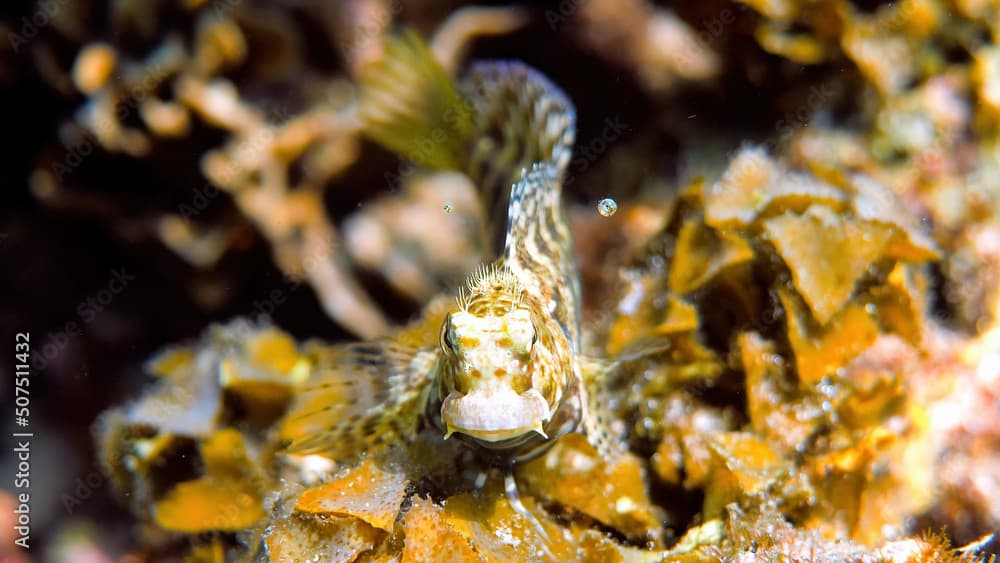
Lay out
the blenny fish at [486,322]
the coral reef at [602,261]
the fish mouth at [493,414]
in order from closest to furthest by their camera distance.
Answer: the fish mouth at [493,414] → the blenny fish at [486,322] → the coral reef at [602,261]

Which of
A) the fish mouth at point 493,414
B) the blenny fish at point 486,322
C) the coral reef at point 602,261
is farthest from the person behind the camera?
the coral reef at point 602,261

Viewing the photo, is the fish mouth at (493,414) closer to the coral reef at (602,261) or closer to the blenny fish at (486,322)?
the blenny fish at (486,322)

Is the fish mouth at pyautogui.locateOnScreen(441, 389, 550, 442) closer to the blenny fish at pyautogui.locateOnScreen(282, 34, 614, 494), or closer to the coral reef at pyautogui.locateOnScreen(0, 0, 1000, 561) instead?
the blenny fish at pyautogui.locateOnScreen(282, 34, 614, 494)

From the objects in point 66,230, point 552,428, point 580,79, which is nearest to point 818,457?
point 552,428

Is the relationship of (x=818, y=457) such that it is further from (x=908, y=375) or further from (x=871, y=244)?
(x=871, y=244)

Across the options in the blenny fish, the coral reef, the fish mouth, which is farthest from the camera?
the coral reef

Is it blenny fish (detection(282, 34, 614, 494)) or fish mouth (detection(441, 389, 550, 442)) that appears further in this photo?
blenny fish (detection(282, 34, 614, 494))

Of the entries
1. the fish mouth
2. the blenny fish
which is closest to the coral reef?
the blenny fish

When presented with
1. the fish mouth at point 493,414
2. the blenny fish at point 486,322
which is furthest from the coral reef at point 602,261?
the fish mouth at point 493,414
